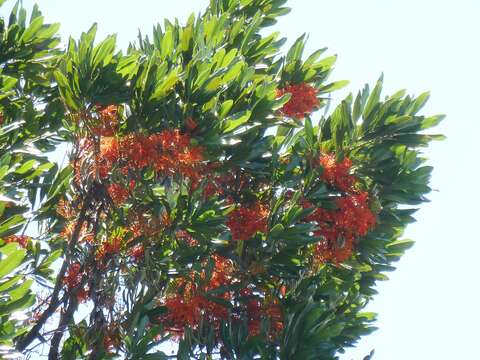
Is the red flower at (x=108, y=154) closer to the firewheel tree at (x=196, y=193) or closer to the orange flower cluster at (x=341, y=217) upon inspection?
the firewheel tree at (x=196, y=193)

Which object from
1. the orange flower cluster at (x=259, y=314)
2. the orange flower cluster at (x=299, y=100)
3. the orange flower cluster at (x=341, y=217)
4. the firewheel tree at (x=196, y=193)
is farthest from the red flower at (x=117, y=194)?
the orange flower cluster at (x=299, y=100)

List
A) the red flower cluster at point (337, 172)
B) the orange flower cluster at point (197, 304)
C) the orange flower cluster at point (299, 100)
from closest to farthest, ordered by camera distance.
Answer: the orange flower cluster at point (197, 304), the red flower cluster at point (337, 172), the orange flower cluster at point (299, 100)

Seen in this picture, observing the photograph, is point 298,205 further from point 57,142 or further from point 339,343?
point 57,142

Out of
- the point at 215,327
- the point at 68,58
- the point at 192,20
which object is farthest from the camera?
the point at 192,20

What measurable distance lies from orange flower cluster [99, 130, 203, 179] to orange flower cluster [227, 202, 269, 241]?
554mm

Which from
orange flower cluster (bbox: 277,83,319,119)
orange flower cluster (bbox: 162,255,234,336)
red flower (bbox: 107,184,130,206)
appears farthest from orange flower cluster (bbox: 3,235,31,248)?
orange flower cluster (bbox: 277,83,319,119)

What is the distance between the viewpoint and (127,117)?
766 cm

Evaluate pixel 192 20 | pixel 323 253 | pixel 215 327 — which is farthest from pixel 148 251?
pixel 192 20

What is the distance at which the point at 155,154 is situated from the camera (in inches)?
290

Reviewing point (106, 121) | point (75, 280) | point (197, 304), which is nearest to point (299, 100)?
point (106, 121)

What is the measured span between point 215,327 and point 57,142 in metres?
2.51

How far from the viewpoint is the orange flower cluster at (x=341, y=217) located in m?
7.66

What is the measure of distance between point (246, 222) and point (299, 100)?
1.41 m

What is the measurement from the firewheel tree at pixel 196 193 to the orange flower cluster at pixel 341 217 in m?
0.02
